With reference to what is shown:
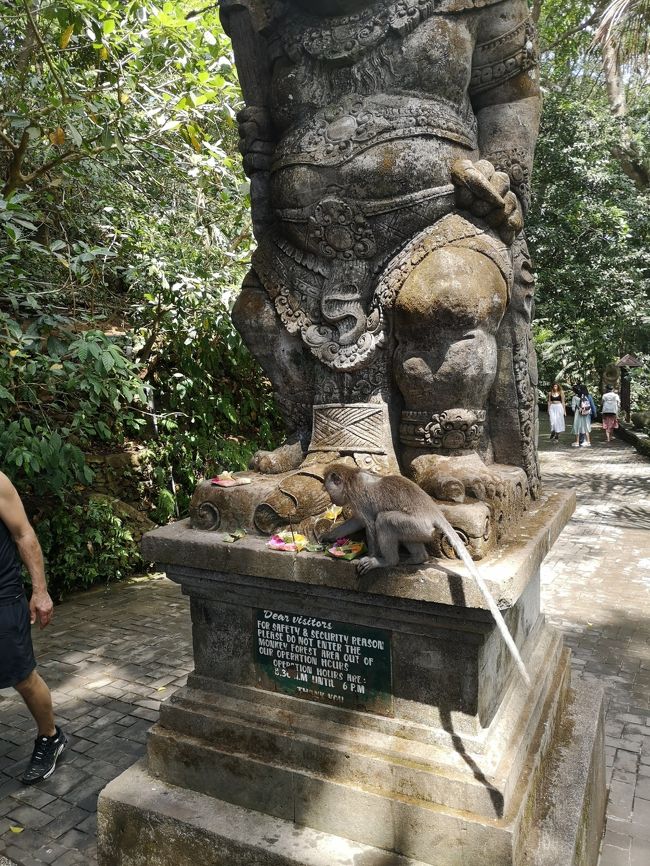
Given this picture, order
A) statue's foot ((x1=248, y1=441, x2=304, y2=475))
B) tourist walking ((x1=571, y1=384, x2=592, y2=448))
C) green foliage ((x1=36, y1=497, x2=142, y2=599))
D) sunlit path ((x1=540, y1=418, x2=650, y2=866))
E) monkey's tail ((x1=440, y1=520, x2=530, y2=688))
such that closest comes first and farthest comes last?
1. monkey's tail ((x1=440, y1=520, x2=530, y2=688))
2. statue's foot ((x1=248, y1=441, x2=304, y2=475))
3. sunlit path ((x1=540, y1=418, x2=650, y2=866))
4. green foliage ((x1=36, y1=497, x2=142, y2=599))
5. tourist walking ((x1=571, y1=384, x2=592, y2=448))

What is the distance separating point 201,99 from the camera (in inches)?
211

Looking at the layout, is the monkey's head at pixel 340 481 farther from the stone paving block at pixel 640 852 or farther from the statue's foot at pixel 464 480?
the stone paving block at pixel 640 852

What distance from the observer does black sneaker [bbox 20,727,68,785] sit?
3.20 metres

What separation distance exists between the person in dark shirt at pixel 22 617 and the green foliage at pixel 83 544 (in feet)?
8.76

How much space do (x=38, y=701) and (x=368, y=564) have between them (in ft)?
7.33

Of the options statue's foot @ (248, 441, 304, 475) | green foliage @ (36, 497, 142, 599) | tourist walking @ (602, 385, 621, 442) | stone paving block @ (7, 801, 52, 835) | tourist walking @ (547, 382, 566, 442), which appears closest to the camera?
statue's foot @ (248, 441, 304, 475)

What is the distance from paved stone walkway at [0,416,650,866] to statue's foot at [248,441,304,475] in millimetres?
1737

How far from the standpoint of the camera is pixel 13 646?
312 centimetres

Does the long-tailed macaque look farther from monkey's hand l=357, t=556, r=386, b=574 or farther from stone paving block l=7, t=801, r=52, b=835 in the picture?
stone paving block l=7, t=801, r=52, b=835

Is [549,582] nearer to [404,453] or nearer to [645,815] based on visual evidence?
[645,815]

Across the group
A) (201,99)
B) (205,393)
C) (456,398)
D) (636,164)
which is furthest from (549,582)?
(636,164)

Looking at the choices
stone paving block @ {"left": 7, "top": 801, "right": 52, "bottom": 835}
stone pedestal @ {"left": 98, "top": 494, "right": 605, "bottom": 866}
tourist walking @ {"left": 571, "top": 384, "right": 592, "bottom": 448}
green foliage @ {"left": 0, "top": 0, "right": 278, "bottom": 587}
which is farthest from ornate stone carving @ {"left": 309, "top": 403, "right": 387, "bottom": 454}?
tourist walking @ {"left": 571, "top": 384, "right": 592, "bottom": 448}

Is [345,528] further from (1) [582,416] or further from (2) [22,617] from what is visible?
(1) [582,416]

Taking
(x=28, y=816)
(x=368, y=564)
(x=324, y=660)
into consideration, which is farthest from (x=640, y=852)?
(x=28, y=816)
